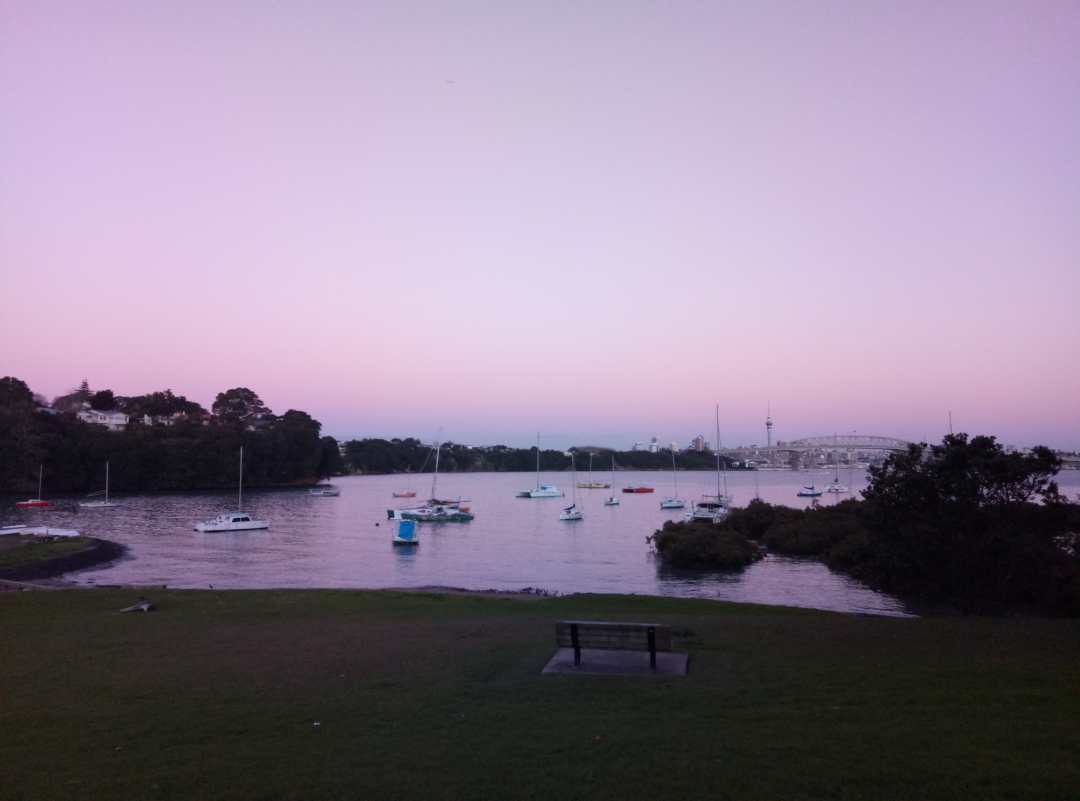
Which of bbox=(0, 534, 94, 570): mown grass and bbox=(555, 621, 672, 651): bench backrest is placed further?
bbox=(0, 534, 94, 570): mown grass

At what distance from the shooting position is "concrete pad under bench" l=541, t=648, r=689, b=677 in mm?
9992

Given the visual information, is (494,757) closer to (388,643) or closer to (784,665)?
(784,665)

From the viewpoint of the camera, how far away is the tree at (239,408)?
5960 inches

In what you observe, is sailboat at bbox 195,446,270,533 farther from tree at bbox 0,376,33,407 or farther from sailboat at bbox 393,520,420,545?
tree at bbox 0,376,33,407

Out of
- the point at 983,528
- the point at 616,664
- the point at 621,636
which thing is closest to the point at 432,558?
the point at 983,528

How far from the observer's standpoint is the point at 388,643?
13.0m

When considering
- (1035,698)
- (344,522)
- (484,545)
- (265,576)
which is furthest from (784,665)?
(344,522)

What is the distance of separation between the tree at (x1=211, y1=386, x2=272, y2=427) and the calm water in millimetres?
61522

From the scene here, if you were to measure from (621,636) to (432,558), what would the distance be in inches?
1590

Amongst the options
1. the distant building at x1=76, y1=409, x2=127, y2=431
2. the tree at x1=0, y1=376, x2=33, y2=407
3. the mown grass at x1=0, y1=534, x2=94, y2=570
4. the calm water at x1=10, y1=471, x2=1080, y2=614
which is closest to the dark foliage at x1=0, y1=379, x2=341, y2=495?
the tree at x1=0, y1=376, x2=33, y2=407

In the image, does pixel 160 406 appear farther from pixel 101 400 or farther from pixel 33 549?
pixel 33 549

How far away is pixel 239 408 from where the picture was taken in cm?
15262

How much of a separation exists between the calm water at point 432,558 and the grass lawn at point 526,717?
65.7ft

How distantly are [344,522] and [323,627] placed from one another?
66.4 m
